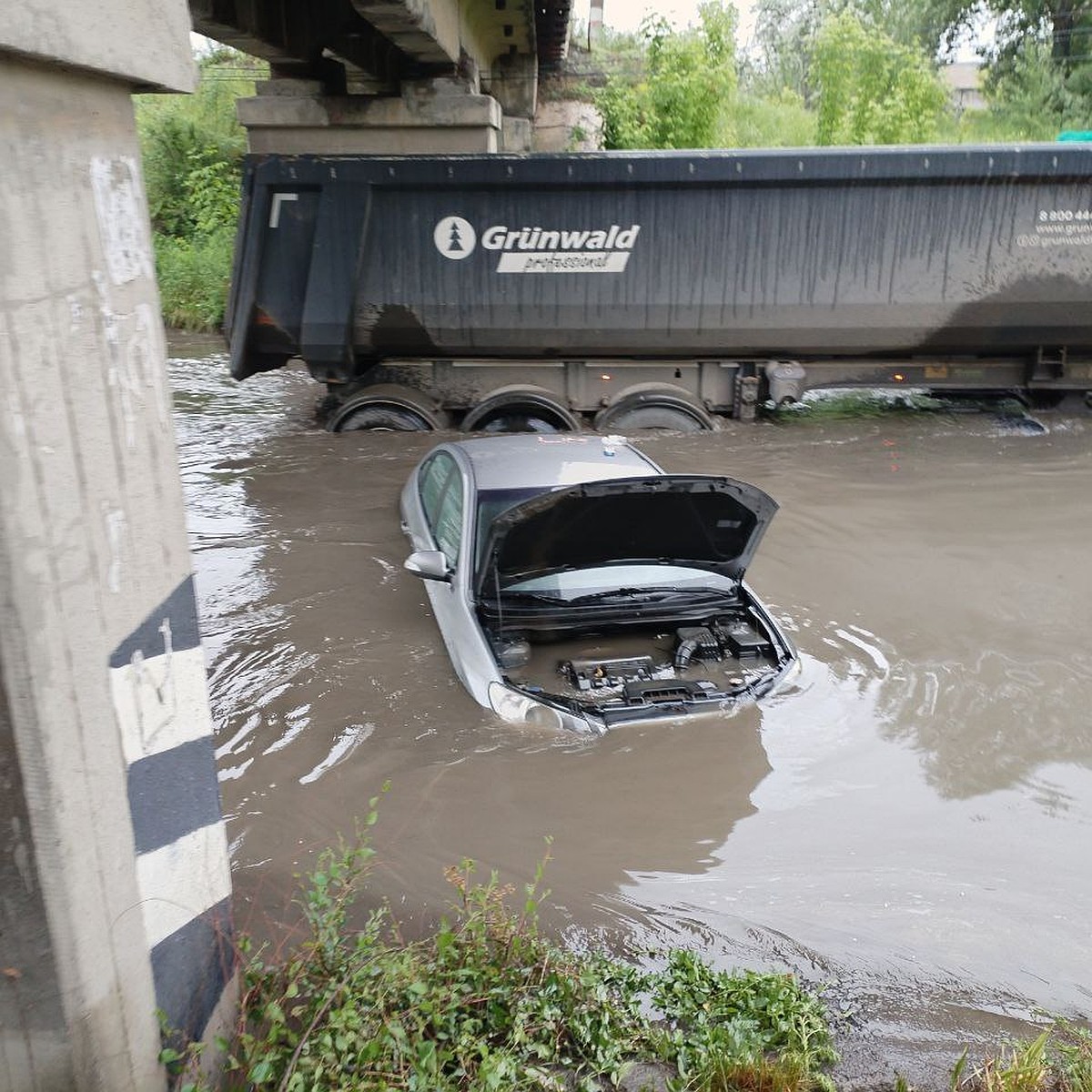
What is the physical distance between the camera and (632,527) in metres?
5.56

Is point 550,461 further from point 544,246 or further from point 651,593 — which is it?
point 544,246

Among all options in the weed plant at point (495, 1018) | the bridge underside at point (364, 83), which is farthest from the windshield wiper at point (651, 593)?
the bridge underside at point (364, 83)

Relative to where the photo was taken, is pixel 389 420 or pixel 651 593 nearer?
pixel 651 593

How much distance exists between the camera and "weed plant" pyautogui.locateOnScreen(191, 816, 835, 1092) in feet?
9.61

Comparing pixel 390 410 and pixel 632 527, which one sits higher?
pixel 632 527

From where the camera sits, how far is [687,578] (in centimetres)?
595

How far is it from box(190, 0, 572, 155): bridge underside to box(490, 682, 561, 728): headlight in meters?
7.34

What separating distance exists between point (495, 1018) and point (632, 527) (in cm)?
285

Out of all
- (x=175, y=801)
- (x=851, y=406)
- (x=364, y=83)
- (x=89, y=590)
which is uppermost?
(x=364, y=83)

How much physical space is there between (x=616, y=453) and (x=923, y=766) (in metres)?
2.57

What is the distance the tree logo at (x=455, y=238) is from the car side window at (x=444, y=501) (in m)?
3.97

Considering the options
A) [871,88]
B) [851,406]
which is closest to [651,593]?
[851,406]

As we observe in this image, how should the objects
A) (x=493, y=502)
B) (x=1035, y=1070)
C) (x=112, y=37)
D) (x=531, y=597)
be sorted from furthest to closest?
(x=493, y=502) < (x=531, y=597) < (x=1035, y=1070) < (x=112, y=37)

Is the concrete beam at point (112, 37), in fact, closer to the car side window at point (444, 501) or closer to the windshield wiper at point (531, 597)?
the windshield wiper at point (531, 597)
